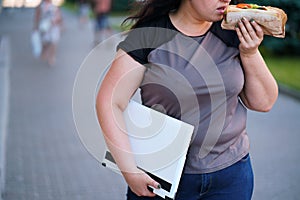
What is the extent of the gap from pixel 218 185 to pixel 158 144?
334 millimetres

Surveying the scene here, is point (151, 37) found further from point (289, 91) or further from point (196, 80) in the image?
point (289, 91)

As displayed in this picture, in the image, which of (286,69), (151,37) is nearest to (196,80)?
(151,37)

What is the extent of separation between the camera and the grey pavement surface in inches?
209

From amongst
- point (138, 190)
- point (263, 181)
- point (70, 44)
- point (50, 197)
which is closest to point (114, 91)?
point (138, 190)

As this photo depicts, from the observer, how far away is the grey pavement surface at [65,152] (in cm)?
531

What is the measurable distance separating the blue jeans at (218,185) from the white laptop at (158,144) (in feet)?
0.39

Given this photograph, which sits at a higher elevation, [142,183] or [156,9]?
[156,9]

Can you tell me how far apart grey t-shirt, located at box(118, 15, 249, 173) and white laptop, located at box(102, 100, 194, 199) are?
0.06m

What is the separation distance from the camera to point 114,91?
232 cm

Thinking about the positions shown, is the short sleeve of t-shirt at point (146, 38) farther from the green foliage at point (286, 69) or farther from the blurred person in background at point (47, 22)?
the blurred person in background at point (47, 22)

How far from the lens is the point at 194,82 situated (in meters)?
2.31

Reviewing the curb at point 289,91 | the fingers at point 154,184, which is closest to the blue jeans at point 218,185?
the fingers at point 154,184

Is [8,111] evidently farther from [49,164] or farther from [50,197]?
[50,197]

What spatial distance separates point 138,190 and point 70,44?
1546 centimetres
